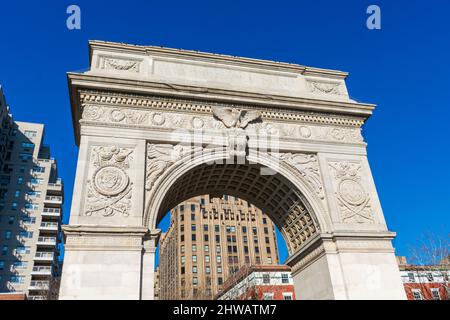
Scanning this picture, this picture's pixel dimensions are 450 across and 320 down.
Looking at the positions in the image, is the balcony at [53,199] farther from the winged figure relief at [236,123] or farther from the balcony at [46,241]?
the winged figure relief at [236,123]

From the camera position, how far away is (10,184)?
6312 centimetres

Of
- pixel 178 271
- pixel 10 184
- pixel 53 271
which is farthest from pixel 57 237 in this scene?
pixel 178 271

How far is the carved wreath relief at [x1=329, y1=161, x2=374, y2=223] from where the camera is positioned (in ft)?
57.9

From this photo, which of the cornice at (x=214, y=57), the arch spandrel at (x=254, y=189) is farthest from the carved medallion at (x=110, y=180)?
the cornice at (x=214, y=57)

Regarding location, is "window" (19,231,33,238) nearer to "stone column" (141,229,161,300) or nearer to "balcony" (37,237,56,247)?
"balcony" (37,237,56,247)

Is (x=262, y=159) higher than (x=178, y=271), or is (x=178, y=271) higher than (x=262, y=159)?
(x=178, y=271)

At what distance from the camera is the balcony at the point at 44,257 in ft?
183

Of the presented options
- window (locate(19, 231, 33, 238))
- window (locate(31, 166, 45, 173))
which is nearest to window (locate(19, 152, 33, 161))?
window (locate(31, 166, 45, 173))

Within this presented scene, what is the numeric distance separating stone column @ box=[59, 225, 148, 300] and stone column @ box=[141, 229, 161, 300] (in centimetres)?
27

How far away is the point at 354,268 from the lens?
53.2ft

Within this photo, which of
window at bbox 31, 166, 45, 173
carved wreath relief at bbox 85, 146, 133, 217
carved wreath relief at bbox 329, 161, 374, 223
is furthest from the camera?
window at bbox 31, 166, 45, 173

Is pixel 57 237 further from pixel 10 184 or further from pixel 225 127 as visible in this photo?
pixel 225 127

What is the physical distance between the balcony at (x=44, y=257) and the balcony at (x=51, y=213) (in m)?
6.63

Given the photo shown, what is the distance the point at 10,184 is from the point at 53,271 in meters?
16.8
